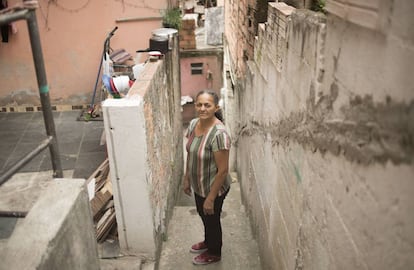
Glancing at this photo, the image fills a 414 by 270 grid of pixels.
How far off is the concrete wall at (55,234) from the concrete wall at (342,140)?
4.08 feet

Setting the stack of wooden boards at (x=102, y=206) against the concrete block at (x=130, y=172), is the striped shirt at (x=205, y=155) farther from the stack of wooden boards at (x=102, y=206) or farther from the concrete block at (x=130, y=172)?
the stack of wooden boards at (x=102, y=206)

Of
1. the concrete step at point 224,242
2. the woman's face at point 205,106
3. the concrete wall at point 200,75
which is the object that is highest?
the woman's face at point 205,106

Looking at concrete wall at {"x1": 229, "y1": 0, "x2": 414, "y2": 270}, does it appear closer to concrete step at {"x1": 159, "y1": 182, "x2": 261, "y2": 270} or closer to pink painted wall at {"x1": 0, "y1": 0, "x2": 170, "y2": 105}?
concrete step at {"x1": 159, "y1": 182, "x2": 261, "y2": 270}

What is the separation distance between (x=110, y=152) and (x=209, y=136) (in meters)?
0.88

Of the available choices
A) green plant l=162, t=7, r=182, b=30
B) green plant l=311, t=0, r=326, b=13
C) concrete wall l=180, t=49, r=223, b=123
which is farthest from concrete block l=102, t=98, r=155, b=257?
concrete wall l=180, t=49, r=223, b=123

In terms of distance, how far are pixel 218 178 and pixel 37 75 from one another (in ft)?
6.62

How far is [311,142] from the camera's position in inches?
82.3

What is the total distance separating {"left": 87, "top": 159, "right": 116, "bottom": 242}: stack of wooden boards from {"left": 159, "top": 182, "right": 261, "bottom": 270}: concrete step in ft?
2.26

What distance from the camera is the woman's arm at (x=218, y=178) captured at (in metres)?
3.32

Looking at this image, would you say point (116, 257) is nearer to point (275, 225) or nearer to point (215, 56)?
point (275, 225)

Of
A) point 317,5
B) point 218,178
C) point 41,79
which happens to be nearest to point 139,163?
point 218,178

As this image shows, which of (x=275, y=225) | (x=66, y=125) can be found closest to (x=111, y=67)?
(x=66, y=125)

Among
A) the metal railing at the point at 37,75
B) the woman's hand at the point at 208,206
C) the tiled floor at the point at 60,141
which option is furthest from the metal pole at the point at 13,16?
the tiled floor at the point at 60,141

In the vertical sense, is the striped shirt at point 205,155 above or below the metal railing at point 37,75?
below
